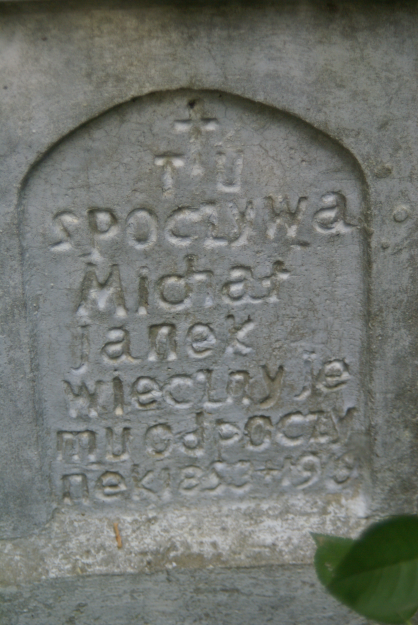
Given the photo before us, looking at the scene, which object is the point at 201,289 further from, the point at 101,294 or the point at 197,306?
the point at 101,294

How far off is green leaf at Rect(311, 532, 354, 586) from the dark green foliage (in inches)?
1.0

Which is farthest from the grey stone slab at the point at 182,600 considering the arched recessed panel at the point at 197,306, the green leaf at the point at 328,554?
the green leaf at the point at 328,554

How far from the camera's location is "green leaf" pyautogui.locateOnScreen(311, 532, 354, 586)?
444mm

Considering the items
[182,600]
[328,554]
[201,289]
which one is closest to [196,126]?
[201,289]

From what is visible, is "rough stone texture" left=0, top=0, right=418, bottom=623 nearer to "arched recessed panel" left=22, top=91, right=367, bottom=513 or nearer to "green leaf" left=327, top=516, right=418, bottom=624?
"arched recessed panel" left=22, top=91, right=367, bottom=513

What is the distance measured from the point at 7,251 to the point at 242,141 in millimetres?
651

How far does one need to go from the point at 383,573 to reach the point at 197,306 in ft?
3.93

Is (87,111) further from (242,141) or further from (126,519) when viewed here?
(126,519)

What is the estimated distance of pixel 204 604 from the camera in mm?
1661

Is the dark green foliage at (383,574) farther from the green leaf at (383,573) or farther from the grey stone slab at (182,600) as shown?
the grey stone slab at (182,600)

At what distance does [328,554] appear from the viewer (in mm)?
459

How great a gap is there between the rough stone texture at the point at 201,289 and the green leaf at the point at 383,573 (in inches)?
45.7

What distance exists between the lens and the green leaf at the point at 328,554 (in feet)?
1.46

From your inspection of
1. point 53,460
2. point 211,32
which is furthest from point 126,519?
point 211,32
